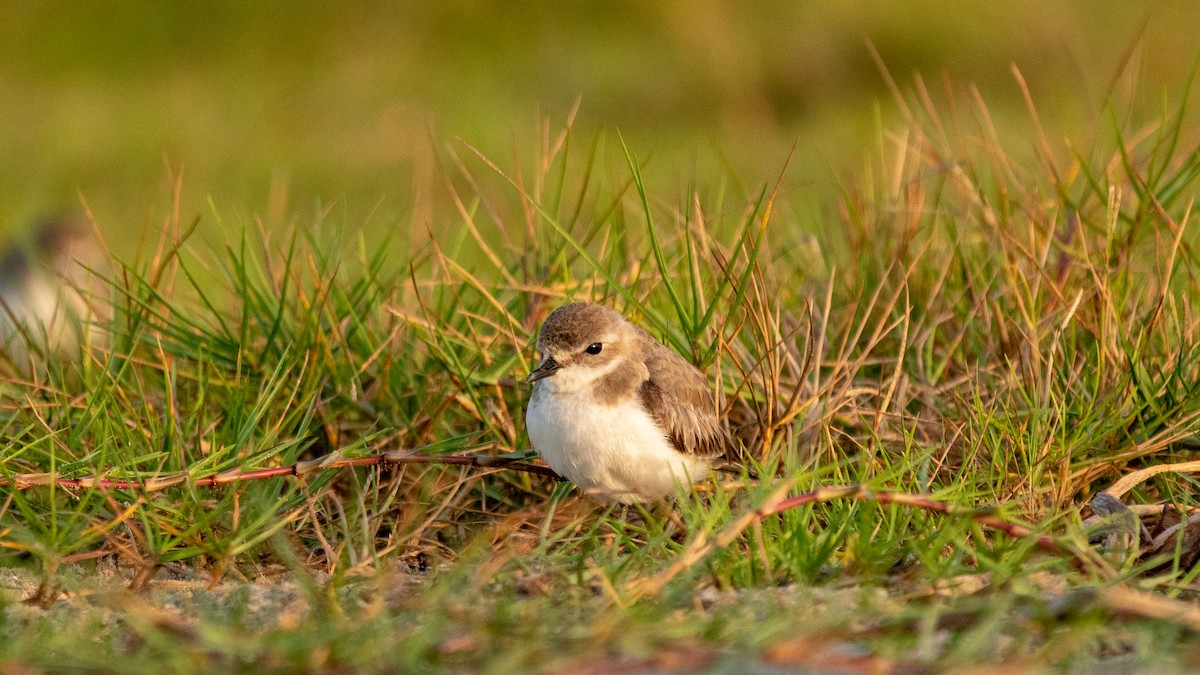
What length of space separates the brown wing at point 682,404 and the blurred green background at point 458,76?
24.7 ft

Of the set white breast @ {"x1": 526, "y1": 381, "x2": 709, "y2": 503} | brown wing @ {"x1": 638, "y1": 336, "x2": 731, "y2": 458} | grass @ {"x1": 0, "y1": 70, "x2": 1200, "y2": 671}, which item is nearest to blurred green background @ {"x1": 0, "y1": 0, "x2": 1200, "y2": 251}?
grass @ {"x1": 0, "y1": 70, "x2": 1200, "y2": 671}

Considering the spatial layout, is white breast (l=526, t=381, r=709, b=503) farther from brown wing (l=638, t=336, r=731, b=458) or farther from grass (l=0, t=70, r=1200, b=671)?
grass (l=0, t=70, r=1200, b=671)

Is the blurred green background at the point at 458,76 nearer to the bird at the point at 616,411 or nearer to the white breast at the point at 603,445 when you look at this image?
the bird at the point at 616,411

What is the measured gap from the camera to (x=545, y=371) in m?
3.83

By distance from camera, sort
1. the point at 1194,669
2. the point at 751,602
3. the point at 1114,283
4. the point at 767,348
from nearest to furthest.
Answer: the point at 1194,669 < the point at 751,602 < the point at 767,348 < the point at 1114,283

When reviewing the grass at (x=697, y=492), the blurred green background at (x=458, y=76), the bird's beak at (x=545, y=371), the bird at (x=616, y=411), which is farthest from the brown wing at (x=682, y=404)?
the blurred green background at (x=458, y=76)

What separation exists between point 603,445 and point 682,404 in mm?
333

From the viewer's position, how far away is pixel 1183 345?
3979 millimetres

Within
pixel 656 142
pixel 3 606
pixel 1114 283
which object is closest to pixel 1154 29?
pixel 656 142

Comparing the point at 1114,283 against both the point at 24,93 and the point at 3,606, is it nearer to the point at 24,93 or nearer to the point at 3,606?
the point at 3,606

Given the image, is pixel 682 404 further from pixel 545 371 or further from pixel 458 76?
pixel 458 76

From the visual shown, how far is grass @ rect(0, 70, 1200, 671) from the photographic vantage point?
2.60m

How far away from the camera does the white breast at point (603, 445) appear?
12.0 ft

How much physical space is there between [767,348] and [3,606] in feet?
6.84
